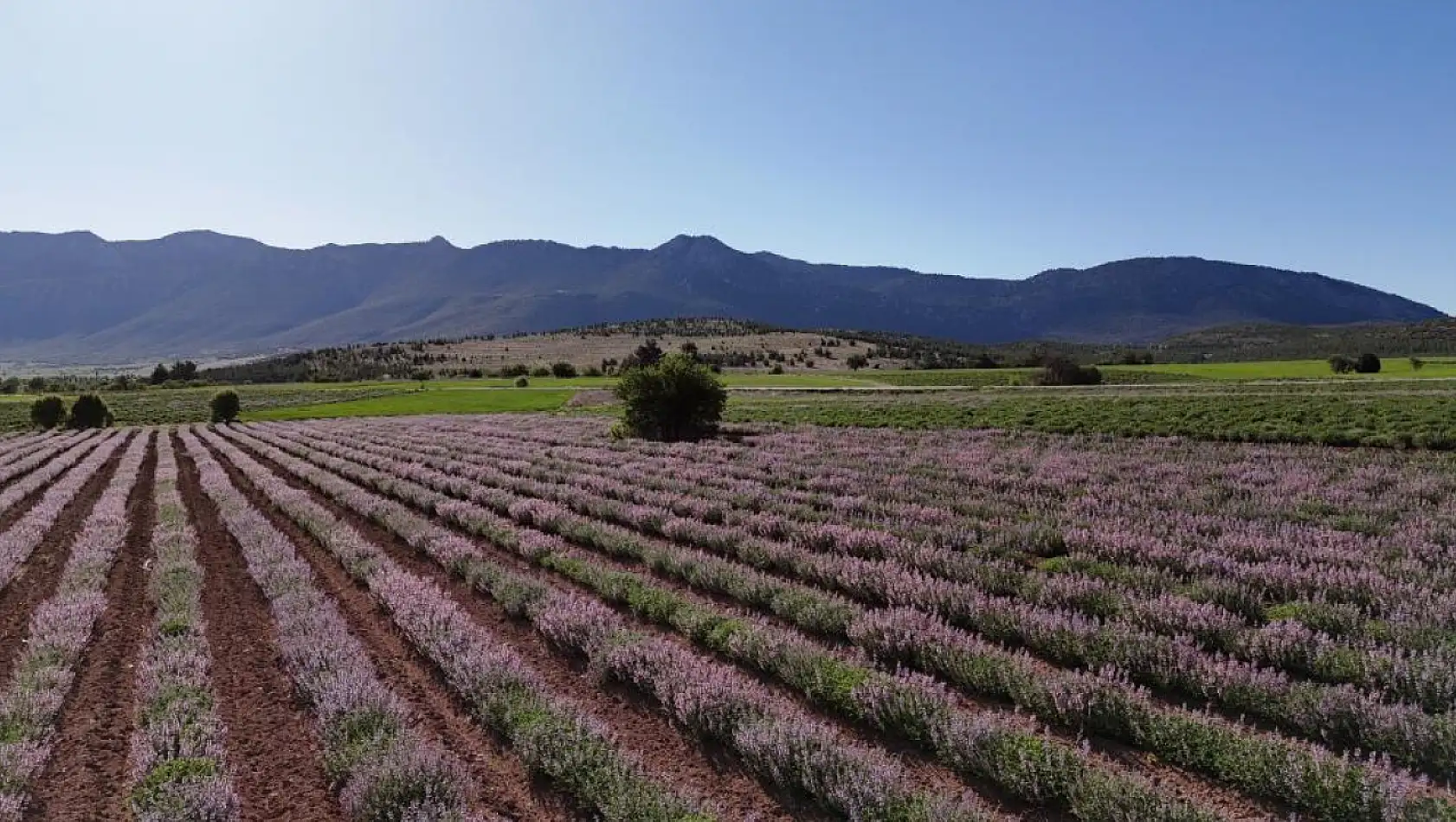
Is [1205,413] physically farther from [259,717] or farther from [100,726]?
[100,726]

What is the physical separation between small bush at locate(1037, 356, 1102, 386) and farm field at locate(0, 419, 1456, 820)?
59.8 m

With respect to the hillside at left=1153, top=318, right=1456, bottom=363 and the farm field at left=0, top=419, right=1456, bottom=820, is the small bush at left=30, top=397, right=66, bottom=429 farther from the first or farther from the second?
the hillside at left=1153, top=318, right=1456, bottom=363

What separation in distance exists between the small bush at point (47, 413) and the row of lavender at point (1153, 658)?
88.7 metres

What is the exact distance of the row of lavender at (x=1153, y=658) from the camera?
5176mm

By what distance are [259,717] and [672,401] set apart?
92.9ft

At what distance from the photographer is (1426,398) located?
30.4 m

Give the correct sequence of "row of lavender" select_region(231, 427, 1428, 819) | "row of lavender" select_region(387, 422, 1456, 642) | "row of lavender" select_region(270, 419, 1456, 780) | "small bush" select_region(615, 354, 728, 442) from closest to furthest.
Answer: "row of lavender" select_region(231, 427, 1428, 819) → "row of lavender" select_region(270, 419, 1456, 780) → "row of lavender" select_region(387, 422, 1456, 642) → "small bush" select_region(615, 354, 728, 442)

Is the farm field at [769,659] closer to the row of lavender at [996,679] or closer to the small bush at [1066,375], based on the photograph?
the row of lavender at [996,679]

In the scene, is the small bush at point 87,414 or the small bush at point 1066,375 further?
the small bush at point 1066,375

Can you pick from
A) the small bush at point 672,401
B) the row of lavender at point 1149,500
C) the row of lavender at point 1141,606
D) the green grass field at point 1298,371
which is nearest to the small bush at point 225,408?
the small bush at point 672,401

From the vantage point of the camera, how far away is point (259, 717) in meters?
7.12

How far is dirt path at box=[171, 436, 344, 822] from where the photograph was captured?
5.74m

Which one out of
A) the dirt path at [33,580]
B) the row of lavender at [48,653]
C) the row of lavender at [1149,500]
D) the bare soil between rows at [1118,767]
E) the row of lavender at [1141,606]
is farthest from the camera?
the row of lavender at [1149,500]

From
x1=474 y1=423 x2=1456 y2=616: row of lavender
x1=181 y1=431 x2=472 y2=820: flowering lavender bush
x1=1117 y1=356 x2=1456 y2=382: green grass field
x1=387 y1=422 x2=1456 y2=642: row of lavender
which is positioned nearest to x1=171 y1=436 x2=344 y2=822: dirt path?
x1=181 y1=431 x2=472 y2=820: flowering lavender bush
